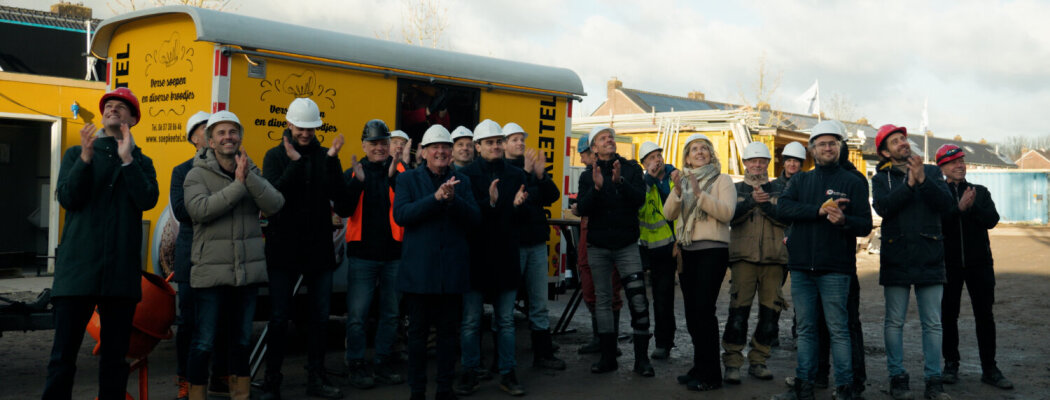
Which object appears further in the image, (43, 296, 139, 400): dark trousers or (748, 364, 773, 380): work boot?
(748, 364, 773, 380): work boot

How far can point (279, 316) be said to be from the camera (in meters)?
5.81

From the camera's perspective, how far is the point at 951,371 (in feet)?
22.6

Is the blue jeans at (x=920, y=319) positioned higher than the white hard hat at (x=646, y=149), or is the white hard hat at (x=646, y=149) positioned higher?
the white hard hat at (x=646, y=149)

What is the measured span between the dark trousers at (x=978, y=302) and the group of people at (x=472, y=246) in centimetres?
2

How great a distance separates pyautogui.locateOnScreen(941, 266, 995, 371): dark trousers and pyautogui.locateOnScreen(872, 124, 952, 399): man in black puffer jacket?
26.1 inches

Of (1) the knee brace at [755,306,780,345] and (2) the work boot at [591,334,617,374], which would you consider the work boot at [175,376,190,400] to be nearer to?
(2) the work boot at [591,334,617,374]

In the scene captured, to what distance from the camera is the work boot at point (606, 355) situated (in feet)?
23.1

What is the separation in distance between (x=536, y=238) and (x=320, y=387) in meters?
2.04

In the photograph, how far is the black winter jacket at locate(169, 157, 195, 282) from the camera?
536cm

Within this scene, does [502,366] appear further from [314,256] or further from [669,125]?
[669,125]

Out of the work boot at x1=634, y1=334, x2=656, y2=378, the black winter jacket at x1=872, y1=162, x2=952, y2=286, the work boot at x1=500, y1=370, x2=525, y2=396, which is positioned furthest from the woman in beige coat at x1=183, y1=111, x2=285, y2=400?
the black winter jacket at x1=872, y1=162, x2=952, y2=286

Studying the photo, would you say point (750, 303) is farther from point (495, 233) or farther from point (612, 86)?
point (612, 86)

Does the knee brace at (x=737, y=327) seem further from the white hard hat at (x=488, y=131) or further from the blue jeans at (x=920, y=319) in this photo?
the white hard hat at (x=488, y=131)

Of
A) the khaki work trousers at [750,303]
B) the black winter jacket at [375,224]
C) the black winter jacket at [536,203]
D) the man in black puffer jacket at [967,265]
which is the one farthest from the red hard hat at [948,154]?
the black winter jacket at [375,224]
